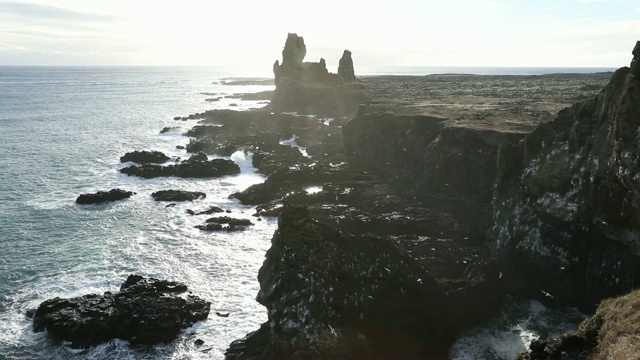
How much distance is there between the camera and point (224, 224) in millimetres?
45969

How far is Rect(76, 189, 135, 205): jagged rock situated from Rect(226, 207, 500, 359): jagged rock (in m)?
32.1

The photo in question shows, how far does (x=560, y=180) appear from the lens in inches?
1209

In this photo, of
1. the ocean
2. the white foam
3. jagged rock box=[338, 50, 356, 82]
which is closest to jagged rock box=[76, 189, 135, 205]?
the ocean

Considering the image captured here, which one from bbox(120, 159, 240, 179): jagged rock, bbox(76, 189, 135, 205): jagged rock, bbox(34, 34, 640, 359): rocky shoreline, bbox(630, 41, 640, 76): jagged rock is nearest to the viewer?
bbox(630, 41, 640, 76): jagged rock

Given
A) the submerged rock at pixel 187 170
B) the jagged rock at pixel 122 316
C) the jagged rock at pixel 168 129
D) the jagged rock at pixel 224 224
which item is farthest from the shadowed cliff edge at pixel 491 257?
the jagged rock at pixel 168 129

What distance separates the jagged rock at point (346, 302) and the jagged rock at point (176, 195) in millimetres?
27810

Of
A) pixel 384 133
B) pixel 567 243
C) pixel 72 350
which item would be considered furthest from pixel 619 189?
pixel 384 133

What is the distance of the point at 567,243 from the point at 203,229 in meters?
31.6

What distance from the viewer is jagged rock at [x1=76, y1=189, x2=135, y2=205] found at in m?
51.9

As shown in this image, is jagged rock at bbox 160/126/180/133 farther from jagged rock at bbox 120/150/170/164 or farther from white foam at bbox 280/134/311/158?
white foam at bbox 280/134/311/158

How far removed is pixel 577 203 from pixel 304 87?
101677 mm

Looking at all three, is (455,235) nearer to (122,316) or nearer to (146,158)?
(122,316)

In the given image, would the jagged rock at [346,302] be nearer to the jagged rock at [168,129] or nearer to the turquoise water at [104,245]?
the turquoise water at [104,245]

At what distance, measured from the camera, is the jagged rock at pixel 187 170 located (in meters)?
64.6
